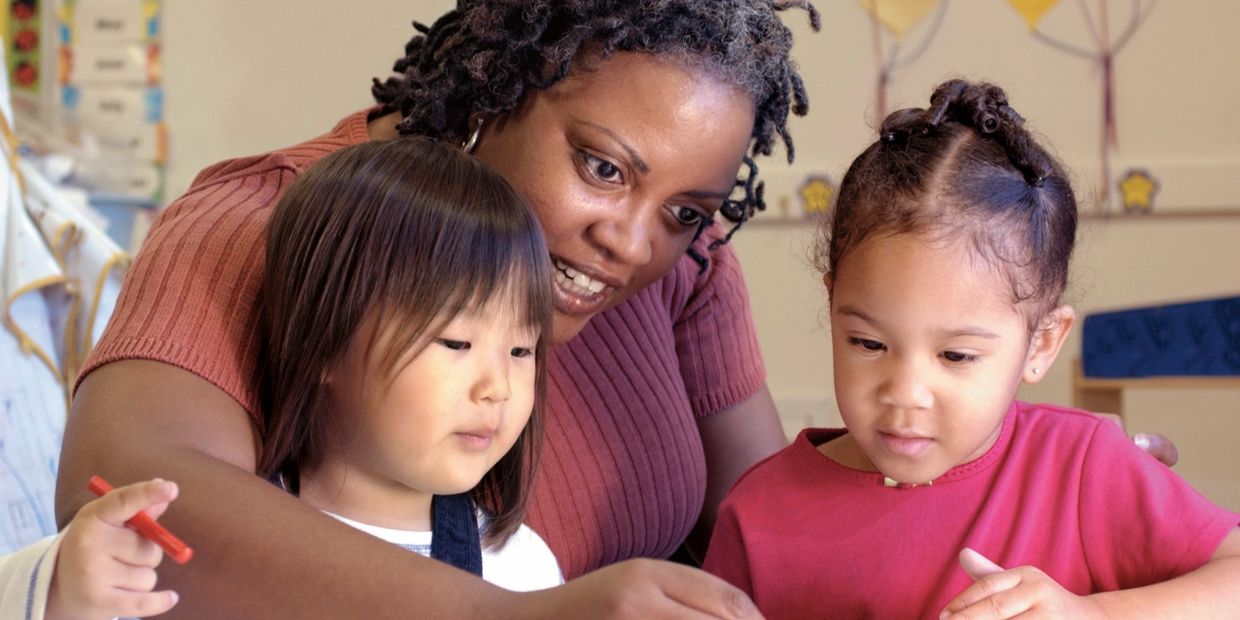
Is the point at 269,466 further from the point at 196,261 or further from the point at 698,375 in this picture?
the point at 698,375

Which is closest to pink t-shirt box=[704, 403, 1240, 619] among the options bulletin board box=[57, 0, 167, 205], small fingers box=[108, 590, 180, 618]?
small fingers box=[108, 590, 180, 618]

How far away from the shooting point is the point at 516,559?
123 cm

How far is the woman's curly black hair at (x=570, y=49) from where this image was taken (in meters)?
1.22

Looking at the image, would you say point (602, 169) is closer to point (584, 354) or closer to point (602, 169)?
point (602, 169)

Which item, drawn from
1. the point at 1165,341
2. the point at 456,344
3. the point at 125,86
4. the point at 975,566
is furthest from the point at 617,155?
the point at 125,86

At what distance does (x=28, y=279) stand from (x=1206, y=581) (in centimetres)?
168

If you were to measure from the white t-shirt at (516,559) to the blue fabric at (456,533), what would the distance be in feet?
0.04

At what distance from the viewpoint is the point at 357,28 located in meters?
3.00

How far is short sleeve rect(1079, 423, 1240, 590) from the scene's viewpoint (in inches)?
39.8

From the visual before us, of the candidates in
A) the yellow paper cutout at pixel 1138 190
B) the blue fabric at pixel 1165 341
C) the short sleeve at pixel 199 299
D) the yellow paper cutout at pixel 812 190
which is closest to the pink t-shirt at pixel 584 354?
the short sleeve at pixel 199 299

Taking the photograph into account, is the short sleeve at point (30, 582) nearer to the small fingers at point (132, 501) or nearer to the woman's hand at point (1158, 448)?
the small fingers at point (132, 501)

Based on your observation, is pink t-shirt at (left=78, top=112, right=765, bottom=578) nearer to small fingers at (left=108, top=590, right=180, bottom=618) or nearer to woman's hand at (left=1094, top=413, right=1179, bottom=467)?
small fingers at (left=108, top=590, right=180, bottom=618)

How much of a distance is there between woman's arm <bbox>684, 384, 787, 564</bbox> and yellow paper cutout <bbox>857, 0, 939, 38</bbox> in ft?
4.03

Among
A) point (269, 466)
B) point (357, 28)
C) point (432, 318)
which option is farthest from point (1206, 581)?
point (357, 28)
